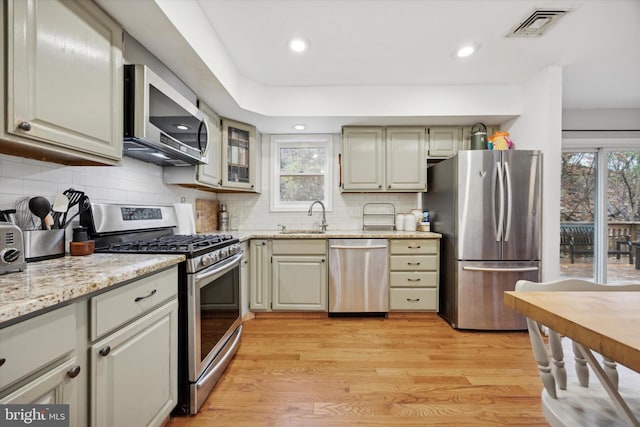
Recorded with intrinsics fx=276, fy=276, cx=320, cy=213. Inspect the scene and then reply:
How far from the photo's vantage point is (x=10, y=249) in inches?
37.4

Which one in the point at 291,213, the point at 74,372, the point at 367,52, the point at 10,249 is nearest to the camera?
the point at 74,372

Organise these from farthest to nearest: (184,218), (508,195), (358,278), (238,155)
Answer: (238,155)
(358,278)
(508,195)
(184,218)

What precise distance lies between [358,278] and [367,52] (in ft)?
6.83

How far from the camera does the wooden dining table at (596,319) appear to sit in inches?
24.7

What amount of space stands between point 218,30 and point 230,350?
2.30m

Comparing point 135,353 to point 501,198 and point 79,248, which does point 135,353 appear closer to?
point 79,248

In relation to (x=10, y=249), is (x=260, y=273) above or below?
below

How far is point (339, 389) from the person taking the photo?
171cm

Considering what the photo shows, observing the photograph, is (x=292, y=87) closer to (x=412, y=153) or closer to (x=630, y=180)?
(x=412, y=153)

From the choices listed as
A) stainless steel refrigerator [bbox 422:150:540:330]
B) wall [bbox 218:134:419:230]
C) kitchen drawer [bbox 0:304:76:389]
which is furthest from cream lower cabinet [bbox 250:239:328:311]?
kitchen drawer [bbox 0:304:76:389]

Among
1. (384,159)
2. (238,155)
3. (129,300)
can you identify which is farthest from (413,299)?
(129,300)

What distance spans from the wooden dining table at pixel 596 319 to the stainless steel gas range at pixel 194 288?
4.74 ft

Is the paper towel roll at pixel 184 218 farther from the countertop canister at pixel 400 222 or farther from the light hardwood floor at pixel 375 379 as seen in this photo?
the countertop canister at pixel 400 222

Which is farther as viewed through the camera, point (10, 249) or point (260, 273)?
point (260, 273)
